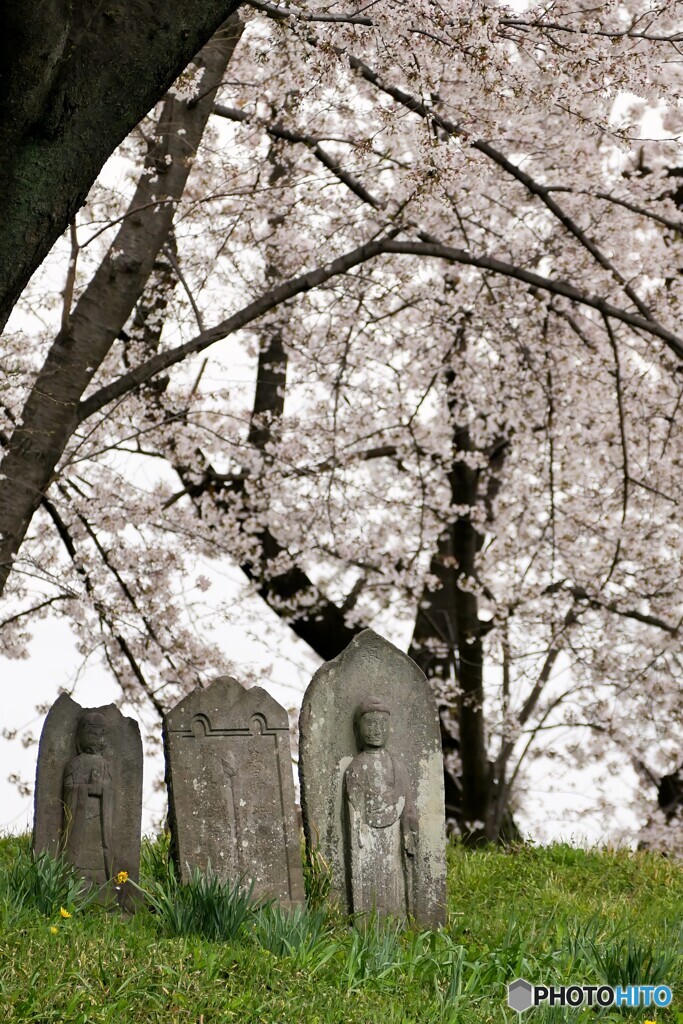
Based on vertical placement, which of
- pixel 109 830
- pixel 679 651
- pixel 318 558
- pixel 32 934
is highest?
pixel 318 558

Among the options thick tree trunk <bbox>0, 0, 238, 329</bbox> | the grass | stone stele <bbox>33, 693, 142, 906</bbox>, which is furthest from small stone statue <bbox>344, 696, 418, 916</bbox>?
thick tree trunk <bbox>0, 0, 238, 329</bbox>

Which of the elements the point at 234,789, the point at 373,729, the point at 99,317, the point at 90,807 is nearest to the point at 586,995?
the point at 373,729

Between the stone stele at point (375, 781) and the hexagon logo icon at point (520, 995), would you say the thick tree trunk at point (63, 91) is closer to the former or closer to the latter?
the stone stele at point (375, 781)

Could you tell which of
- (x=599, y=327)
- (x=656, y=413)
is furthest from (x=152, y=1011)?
(x=599, y=327)

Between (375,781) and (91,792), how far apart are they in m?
1.50

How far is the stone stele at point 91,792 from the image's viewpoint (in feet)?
18.3

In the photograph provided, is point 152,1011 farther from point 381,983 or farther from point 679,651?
point 679,651

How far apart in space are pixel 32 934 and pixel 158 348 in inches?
202

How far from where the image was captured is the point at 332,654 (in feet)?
31.8

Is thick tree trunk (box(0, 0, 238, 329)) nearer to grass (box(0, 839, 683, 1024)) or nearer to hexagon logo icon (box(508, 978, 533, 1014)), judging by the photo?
grass (box(0, 839, 683, 1024))

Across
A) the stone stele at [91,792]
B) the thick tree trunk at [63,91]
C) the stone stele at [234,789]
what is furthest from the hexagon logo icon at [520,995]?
the thick tree trunk at [63,91]

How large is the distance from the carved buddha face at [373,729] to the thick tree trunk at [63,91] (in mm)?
2839

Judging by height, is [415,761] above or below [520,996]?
above

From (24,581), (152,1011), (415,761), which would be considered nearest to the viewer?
(152,1011)
